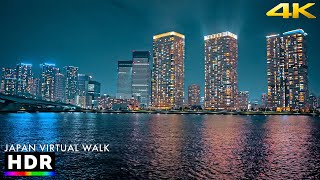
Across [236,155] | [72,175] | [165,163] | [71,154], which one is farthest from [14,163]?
[236,155]

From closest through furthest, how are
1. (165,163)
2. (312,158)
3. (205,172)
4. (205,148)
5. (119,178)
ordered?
(119,178) → (205,172) → (165,163) → (312,158) → (205,148)

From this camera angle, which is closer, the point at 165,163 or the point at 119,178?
the point at 119,178

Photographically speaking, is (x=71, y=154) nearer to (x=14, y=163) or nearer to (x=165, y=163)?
(x=14, y=163)

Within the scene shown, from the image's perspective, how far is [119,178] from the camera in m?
25.3

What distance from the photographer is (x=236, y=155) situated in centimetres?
3706

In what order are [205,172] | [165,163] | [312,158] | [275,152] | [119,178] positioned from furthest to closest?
[275,152] < [312,158] < [165,163] < [205,172] < [119,178]

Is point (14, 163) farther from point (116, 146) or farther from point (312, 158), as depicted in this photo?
point (312, 158)

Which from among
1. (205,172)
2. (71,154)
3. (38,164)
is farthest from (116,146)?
(205,172)

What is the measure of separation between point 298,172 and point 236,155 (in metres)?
9.63

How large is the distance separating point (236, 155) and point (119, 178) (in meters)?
17.5

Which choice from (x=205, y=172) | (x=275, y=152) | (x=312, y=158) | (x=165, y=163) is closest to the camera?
(x=205, y=172)

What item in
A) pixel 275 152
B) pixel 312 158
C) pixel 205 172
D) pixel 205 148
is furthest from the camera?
pixel 205 148

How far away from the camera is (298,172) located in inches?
1107

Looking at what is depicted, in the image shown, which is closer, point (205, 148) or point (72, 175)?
point (72, 175)
